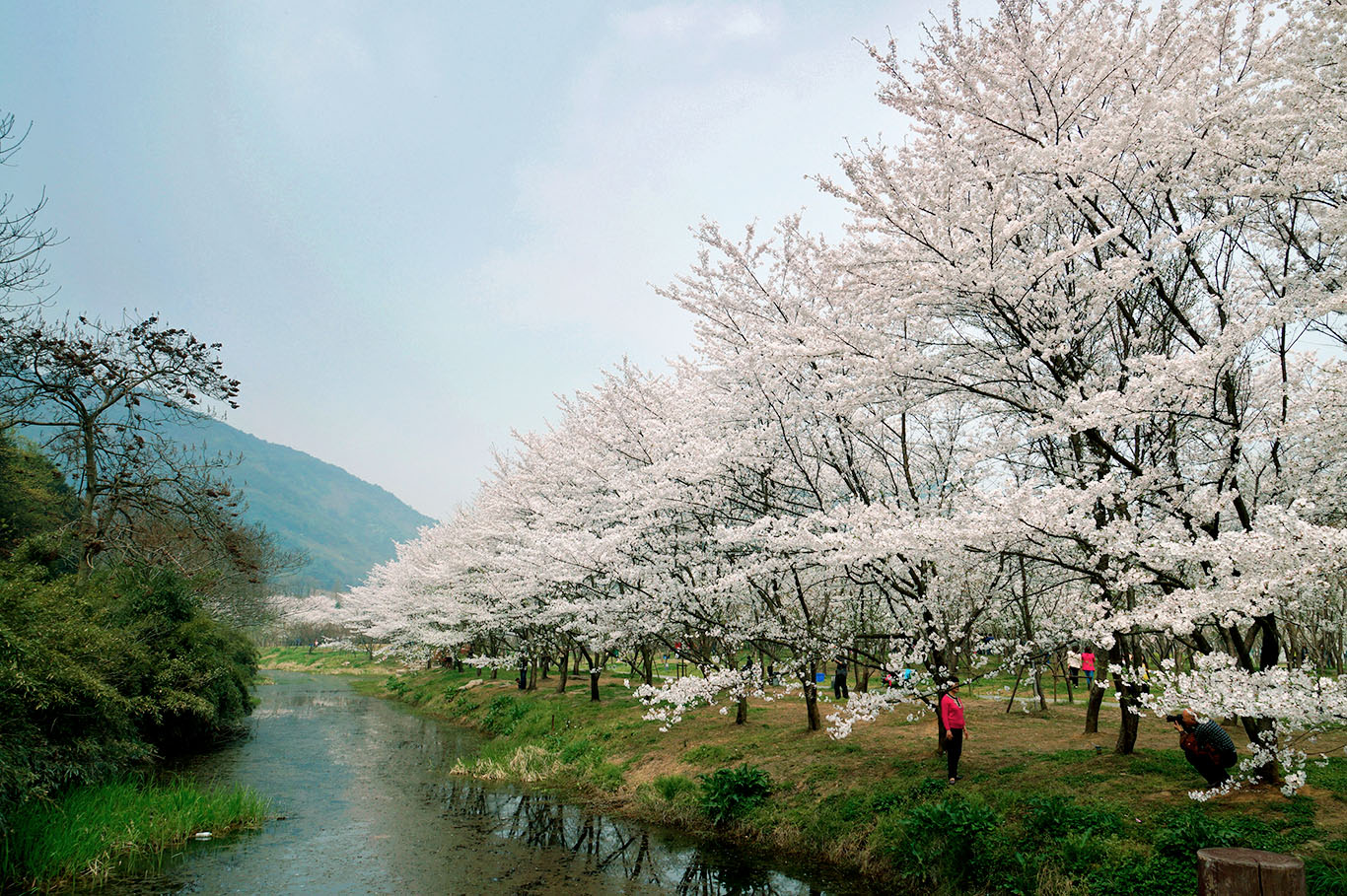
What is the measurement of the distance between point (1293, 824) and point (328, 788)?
60.7 ft

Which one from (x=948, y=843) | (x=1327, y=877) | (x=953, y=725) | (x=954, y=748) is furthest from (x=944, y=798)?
(x=1327, y=877)

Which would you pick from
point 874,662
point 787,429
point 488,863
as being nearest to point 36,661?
point 488,863

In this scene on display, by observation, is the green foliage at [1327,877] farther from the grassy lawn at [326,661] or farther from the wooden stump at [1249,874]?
the grassy lawn at [326,661]

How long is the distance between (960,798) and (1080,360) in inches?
258

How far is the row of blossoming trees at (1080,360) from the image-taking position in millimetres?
6949

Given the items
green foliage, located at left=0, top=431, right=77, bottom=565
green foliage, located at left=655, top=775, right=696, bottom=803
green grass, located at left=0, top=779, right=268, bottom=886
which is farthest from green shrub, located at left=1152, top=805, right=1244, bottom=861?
green foliage, located at left=0, top=431, right=77, bottom=565

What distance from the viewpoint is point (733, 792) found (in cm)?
1277

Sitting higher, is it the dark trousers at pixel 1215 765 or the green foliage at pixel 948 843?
the dark trousers at pixel 1215 765

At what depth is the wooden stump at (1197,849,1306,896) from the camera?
380 cm

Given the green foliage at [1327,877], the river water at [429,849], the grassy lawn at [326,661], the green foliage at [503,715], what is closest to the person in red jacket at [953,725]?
the river water at [429,849]

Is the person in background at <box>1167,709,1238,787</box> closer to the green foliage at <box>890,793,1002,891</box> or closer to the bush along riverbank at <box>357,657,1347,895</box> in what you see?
the bush along riverbank at <box>357,657,1347,895</box>

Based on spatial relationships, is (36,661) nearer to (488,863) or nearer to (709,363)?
(488,863)

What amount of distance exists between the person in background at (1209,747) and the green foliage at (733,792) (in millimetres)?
6763

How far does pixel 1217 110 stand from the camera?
24.3 feet
